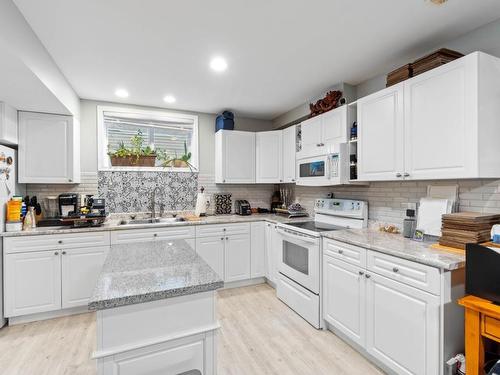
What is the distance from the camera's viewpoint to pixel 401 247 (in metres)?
1.88

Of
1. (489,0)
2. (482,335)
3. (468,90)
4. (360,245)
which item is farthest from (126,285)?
(489,0)

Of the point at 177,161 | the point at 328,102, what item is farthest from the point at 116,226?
the point at 328,102

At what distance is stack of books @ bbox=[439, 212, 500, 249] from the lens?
1.67m

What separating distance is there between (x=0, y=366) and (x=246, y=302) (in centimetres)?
216

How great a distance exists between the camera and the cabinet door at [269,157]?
3.91 metres

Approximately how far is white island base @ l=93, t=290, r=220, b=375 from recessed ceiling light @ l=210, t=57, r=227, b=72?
6.65ft

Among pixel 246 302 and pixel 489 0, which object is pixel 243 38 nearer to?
pixel 489 0

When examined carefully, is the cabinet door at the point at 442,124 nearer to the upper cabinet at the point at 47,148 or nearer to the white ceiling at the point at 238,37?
the white ceiling at the point at 238,37

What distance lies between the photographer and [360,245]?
6.69 ft

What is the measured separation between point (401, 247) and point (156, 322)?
1.68 metres

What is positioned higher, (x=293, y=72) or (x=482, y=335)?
(x=293, y=72)

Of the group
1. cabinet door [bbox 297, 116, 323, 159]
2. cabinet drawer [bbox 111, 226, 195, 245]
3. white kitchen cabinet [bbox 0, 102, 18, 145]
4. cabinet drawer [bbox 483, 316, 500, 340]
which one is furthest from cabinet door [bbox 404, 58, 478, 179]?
white kitchen cabinet [bbox 0, 102, 18, 145]

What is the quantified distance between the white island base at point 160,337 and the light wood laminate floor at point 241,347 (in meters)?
0.96

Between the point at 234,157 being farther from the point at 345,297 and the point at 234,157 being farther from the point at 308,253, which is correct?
the point at 345,297
